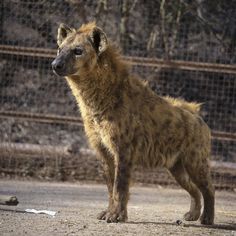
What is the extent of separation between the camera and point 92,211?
6.94 m

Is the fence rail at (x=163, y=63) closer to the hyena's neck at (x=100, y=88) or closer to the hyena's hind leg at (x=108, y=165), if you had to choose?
the hyena's neck at (x=100, y=88)

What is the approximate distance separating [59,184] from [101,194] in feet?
2.77

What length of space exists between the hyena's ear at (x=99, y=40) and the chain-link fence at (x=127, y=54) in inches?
138

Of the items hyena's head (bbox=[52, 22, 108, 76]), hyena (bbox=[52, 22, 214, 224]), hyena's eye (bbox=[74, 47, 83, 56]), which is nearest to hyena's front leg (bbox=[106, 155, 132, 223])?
hyena (bbox=[52, 22, 214, 224])

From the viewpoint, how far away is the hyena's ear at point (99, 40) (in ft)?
21.0

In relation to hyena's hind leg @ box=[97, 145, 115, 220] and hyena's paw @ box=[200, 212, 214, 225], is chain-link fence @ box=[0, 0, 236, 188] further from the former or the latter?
hyena's paw @ box=[200, 212, 214, 225]

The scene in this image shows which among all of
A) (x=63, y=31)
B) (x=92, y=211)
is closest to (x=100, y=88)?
(x=63, y=31)

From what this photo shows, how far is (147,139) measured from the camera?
6.47 metres

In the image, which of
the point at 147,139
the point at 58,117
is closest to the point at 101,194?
the point at 58,117

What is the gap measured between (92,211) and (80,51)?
5.05 feet

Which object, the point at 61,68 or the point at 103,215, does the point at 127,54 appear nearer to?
Result: the point at 61,68

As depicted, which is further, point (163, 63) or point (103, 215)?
point (163, 63)

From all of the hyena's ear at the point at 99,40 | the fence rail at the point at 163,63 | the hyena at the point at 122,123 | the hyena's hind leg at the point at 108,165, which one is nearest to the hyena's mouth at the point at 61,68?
the hyena at the point at 122,123

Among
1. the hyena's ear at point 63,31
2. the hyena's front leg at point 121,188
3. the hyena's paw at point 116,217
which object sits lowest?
the hyena's paw at point 116,217
